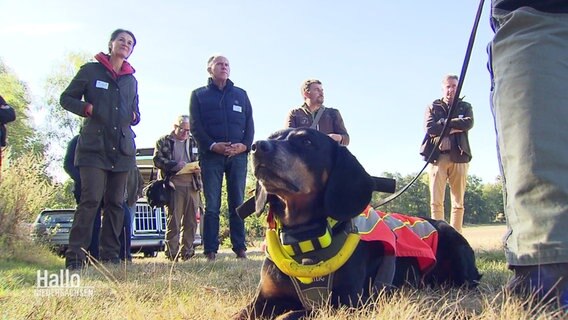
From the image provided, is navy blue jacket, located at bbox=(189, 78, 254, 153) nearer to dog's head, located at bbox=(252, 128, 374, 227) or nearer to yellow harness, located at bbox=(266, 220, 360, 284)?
dog's head, located at bbox=(252, 128, 374, 227)

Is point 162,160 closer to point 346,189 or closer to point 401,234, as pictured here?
point 401,234

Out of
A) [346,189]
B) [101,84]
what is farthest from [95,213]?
[346,189]

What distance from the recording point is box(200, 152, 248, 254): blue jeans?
6137mm

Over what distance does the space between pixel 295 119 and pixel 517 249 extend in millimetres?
4240

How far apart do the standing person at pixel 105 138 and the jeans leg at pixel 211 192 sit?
0.86 metres

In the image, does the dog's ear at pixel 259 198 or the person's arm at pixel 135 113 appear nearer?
the dog's ear at pixel 259 198

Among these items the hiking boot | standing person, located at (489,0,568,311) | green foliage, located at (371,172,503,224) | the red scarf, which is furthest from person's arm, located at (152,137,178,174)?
green foliage, located at (371,172,503,224)

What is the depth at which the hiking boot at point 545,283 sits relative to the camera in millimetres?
2080

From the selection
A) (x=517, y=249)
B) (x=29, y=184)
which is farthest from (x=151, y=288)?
(x=29, y=184)

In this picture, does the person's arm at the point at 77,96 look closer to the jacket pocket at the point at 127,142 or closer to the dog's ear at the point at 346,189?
the jacket pocket at the point at 127,142

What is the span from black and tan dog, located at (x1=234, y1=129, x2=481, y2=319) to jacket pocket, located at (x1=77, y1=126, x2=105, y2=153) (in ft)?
8.96

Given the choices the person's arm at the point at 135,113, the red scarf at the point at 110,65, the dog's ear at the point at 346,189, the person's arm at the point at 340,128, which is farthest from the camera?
the person's arm at the point at 340,128

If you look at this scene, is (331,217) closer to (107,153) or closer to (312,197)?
(312,197)

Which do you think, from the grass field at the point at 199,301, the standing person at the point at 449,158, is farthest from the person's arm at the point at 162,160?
the standing person at the point at 449,158
